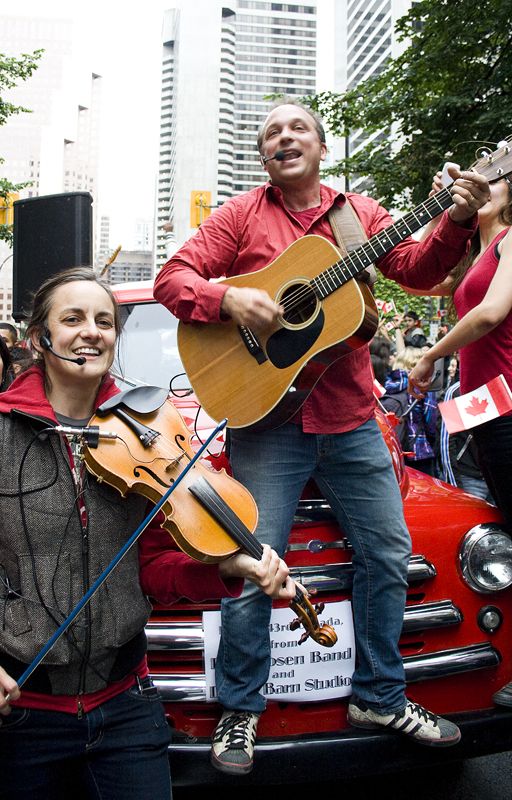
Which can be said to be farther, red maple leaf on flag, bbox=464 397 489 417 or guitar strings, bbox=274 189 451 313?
red maple leaf on flag, bbox=464 397 489 417

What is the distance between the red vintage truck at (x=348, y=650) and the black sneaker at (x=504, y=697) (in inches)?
1.0

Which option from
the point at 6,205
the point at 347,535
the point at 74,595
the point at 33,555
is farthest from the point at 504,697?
the point at 6,205

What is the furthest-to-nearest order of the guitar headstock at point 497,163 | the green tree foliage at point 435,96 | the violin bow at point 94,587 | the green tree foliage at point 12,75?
the green tree foliage at point 12,75 < the green tree foliage at point 435,96 < the guitar headstock at point 497,163 < the violin bow at point 94,587

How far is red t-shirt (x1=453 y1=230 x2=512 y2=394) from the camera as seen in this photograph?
318 centimetres

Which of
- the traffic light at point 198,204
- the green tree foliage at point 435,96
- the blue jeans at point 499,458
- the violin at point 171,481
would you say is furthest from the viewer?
the traffic light at point 198,204

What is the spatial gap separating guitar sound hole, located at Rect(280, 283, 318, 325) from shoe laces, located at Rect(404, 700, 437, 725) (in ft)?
4.60

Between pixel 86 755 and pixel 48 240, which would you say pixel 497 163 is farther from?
pixel 48 240

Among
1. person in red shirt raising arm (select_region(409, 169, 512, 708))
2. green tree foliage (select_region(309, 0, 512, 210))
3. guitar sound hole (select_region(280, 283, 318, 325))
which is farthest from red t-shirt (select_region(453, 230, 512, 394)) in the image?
green tree foliage (select_region(309, 0, 512, 210))

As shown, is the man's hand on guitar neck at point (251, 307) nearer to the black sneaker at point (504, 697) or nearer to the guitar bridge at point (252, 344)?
the guitar bridge at point (252, 344)

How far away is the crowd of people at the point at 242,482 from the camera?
2.02 meters

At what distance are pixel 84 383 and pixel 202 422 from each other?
52.0 inches

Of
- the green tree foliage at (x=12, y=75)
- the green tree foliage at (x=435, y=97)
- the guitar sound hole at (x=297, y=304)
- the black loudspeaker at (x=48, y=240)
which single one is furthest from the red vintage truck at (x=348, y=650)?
the green tree foliage at (x=12, y=75)

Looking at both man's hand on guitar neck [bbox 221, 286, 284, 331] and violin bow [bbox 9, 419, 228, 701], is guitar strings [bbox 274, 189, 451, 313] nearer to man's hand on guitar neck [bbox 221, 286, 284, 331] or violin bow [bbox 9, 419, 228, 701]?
man's hand on guitar neck [bbox 221, 286, 284, 331]

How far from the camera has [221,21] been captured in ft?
438
